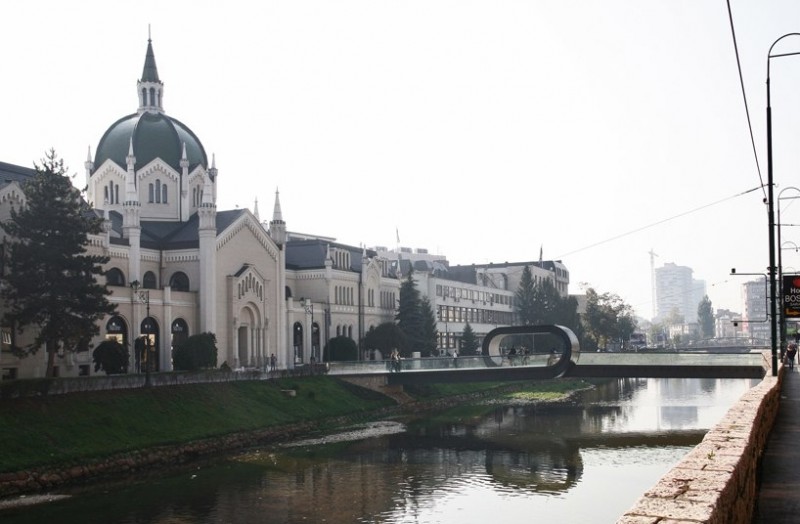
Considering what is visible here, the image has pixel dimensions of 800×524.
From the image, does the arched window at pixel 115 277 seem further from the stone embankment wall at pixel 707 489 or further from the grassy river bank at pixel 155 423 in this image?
the stone embankment wall at pixel 707 489

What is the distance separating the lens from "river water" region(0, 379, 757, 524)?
3453 centimetres

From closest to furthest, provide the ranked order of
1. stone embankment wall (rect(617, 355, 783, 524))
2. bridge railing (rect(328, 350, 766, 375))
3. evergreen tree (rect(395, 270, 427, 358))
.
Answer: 1. stone embankment wall (rect(617, 355, 783, 524))
2. bridge railing (rect(328, 350, 766, 375))
3. evergreen tree (rect(395, 270, 427, 358))

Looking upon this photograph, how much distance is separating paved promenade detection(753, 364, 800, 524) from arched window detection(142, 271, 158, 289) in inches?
2263

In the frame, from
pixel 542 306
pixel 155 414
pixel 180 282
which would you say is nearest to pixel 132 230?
pixel 180 282

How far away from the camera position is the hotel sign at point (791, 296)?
40906 millimetres

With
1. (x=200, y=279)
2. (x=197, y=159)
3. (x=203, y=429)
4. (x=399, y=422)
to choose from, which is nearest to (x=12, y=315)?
(x=203, y=429)

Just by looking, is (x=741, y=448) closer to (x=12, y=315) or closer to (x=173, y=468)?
(x=173, y=468)

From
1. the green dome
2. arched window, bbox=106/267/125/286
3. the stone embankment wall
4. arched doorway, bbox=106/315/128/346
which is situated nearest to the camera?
the stone embankment wall

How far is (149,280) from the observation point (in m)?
75.6

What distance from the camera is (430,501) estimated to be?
3722 cm

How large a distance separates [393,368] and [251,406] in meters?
16.1

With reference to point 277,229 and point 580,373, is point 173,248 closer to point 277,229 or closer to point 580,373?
point 277,229

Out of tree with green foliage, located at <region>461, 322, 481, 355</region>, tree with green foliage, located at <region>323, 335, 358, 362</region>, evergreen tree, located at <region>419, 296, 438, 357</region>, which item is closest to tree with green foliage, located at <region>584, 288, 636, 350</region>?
tree with green foliage, located at <region>461, 322, 481, 355</region>

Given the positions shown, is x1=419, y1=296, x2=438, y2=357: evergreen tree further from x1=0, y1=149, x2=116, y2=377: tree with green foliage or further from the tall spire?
x1=0, y1=149, x2=116, y2=377: tree with green foliage
